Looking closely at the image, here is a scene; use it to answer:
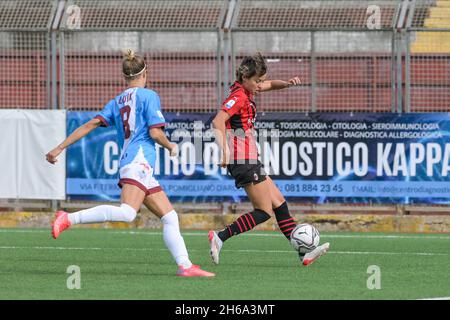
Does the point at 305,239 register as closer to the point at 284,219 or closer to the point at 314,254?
the point at 314,254

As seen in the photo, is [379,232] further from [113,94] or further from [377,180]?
[113,94]

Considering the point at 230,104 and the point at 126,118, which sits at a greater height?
the point at 230,104

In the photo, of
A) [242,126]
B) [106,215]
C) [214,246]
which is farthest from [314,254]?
[106,215]

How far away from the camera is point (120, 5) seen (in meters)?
20.8

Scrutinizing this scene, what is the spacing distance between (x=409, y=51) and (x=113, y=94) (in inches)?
196

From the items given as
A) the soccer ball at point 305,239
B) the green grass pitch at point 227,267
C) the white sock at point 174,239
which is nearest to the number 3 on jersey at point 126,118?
the white sock at point 174,239

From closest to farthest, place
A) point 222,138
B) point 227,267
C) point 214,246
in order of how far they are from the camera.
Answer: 1. point 222,138
2. point 214,246
3. point 227,267

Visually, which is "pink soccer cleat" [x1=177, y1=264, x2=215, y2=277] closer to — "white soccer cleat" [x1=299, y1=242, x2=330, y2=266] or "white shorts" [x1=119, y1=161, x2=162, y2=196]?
"white shorts" [x1=119, y1=161, x2=162, y2=196]

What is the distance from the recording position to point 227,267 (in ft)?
41.0

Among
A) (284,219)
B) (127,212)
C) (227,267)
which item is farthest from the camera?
(284,219)

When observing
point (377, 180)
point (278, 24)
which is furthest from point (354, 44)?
point (377, 180)

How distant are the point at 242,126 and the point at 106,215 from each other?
2.10 metres

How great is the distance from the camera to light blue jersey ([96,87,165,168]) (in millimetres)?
11188

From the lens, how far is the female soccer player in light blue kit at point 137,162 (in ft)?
36.6
